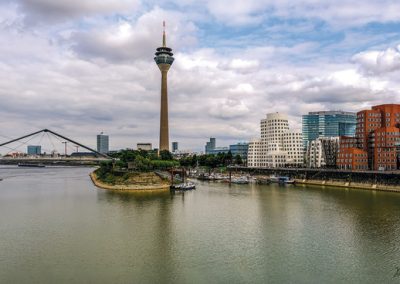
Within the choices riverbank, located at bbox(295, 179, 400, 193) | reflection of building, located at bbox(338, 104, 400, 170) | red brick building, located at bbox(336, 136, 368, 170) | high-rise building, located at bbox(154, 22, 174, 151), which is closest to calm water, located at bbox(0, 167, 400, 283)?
riverbank, located at bbox(295, 179, 400, 193)

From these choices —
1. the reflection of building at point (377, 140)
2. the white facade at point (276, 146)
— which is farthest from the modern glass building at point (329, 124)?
the reflection of building at point (377, 140)

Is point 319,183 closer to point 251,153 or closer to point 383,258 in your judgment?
point 251,153

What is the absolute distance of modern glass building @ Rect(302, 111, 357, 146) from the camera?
445 ft

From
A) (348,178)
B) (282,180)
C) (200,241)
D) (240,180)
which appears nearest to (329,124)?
(282,180)

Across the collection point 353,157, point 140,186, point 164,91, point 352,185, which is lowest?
point 352,185

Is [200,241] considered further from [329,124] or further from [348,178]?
[329,124]

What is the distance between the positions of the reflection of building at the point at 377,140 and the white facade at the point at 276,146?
79.4 ft

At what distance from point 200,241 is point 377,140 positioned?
163 ft

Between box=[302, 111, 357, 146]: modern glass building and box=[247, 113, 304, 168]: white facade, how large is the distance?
35.7m

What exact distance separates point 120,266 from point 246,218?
54.2ft

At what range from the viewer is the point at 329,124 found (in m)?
136

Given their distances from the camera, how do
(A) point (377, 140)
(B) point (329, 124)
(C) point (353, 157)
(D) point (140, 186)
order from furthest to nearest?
(B) point (329, 124)
(C) point (353, 157)
(A) point (377, 140)
(D) point (140, 186)

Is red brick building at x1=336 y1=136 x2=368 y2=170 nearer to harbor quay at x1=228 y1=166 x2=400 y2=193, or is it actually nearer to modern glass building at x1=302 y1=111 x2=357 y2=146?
harbor quay at x1=228 y1=166 x2=400 y2=193

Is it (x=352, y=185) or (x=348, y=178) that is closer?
(x=352, y=185)
